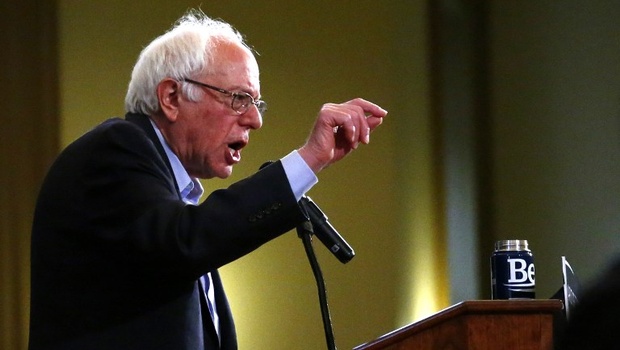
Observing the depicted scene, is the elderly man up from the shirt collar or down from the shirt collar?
down

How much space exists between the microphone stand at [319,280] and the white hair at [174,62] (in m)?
0.47

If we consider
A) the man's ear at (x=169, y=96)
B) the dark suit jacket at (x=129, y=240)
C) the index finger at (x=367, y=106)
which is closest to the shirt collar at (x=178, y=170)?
the man's ear at (x=169, y=96)

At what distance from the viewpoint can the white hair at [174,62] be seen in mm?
2102

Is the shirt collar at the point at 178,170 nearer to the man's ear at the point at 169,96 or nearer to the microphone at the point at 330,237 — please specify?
the man's ear at the point at 169,96

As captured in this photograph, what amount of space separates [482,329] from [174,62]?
0.85 meters

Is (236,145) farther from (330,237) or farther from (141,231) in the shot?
(141,231)

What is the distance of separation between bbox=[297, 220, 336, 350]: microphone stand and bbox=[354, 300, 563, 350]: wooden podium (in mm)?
122

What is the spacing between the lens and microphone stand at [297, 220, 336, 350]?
1707 mm

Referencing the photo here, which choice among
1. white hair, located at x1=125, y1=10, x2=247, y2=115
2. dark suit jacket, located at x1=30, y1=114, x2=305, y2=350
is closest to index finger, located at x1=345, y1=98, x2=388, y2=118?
dark suit jacket, located at x1=30, y1=114, x2=305, y2=350

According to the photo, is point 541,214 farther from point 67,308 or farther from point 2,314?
point 67,308

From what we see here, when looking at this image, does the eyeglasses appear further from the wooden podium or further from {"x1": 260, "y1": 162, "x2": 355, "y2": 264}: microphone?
the wooden podium

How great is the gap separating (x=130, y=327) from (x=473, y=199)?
3573 mm

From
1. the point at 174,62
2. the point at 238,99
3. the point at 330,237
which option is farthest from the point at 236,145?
the point at 330,237

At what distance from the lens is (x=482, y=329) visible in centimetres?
183
